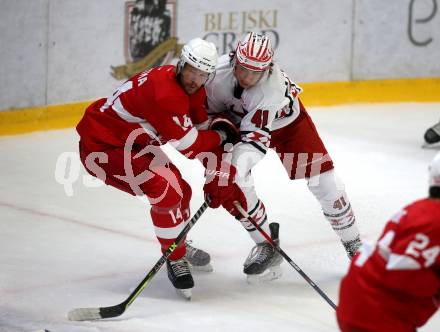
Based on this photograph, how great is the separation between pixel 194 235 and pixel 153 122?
3.74ft

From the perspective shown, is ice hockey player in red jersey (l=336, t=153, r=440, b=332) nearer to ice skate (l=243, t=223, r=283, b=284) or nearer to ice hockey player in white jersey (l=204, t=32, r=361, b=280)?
ice hockey player in white jersey (l=204, t=32, r=361, b=280)

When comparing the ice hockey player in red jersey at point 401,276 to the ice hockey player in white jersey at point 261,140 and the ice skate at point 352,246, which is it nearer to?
the ice hockey player in white jersey at point 261,140

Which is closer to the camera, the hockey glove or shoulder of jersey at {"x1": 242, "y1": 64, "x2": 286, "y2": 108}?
shoulder of jersey at {"x1": 242, "y1": 64, "x2": 286, "y2": 108}

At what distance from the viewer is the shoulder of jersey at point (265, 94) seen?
14.0 ft

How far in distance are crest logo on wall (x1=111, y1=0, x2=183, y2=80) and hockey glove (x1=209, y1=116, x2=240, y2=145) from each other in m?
2.88

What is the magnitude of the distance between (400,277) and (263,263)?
1780 mm

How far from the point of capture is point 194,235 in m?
5.20

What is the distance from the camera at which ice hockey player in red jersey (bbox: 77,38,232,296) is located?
162 inches

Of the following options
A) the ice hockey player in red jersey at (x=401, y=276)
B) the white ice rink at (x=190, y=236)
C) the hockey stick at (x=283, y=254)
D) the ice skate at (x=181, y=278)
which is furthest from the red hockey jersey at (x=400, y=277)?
the ice skate at (x=181, y=278)

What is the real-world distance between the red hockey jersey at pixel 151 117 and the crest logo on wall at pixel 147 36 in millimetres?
2816

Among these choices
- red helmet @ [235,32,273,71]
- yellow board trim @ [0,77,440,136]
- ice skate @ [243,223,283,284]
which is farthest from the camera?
yellow board trim @ [0,77,440,136]

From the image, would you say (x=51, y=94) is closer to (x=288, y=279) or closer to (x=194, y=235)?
(x=194, y=235)

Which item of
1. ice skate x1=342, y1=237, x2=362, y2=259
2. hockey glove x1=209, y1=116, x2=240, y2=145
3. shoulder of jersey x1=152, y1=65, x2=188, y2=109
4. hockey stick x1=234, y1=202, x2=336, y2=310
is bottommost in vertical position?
ice skate x1=342, y1=237, x2=362, y2=259

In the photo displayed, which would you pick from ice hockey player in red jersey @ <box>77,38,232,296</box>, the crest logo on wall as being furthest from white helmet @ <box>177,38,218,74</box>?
the crest logo on wall
